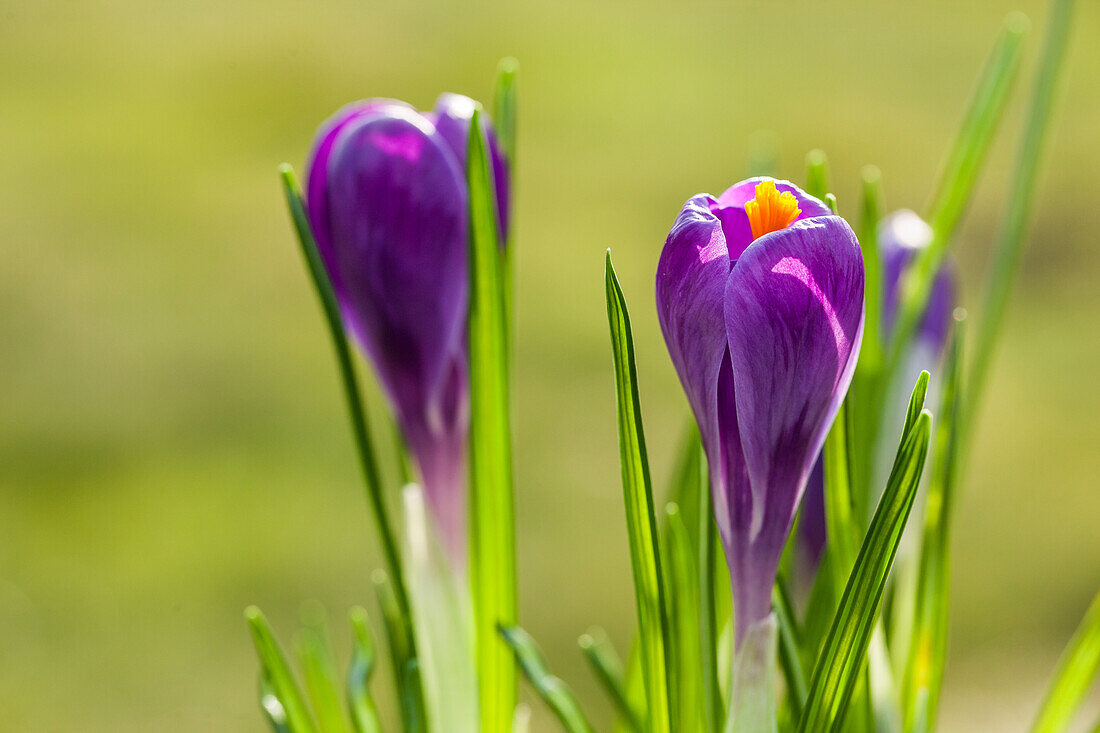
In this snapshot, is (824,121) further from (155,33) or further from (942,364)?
(942,364)

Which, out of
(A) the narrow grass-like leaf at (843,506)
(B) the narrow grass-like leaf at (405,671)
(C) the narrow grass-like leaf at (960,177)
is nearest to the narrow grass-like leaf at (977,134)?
(C) the narrow grass-like leaf at (960,177)

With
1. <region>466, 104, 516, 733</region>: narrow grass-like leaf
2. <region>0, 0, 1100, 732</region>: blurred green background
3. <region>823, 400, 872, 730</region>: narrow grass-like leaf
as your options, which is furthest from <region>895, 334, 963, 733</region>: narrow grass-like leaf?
<region>0, 0, 1100, 732</region>: blurred green background

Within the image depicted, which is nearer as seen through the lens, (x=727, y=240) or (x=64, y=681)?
(x=727, y=240)

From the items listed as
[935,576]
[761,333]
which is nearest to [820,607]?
[935,576]

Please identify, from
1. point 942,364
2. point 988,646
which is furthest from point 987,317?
point 988,646

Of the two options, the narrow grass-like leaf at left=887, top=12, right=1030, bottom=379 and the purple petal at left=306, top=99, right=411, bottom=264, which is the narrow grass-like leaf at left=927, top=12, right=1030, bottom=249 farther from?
the purple petal at left=306, top=99, right=411, bottom=264

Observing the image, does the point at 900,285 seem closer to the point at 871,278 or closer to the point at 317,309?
the point at 871,278
